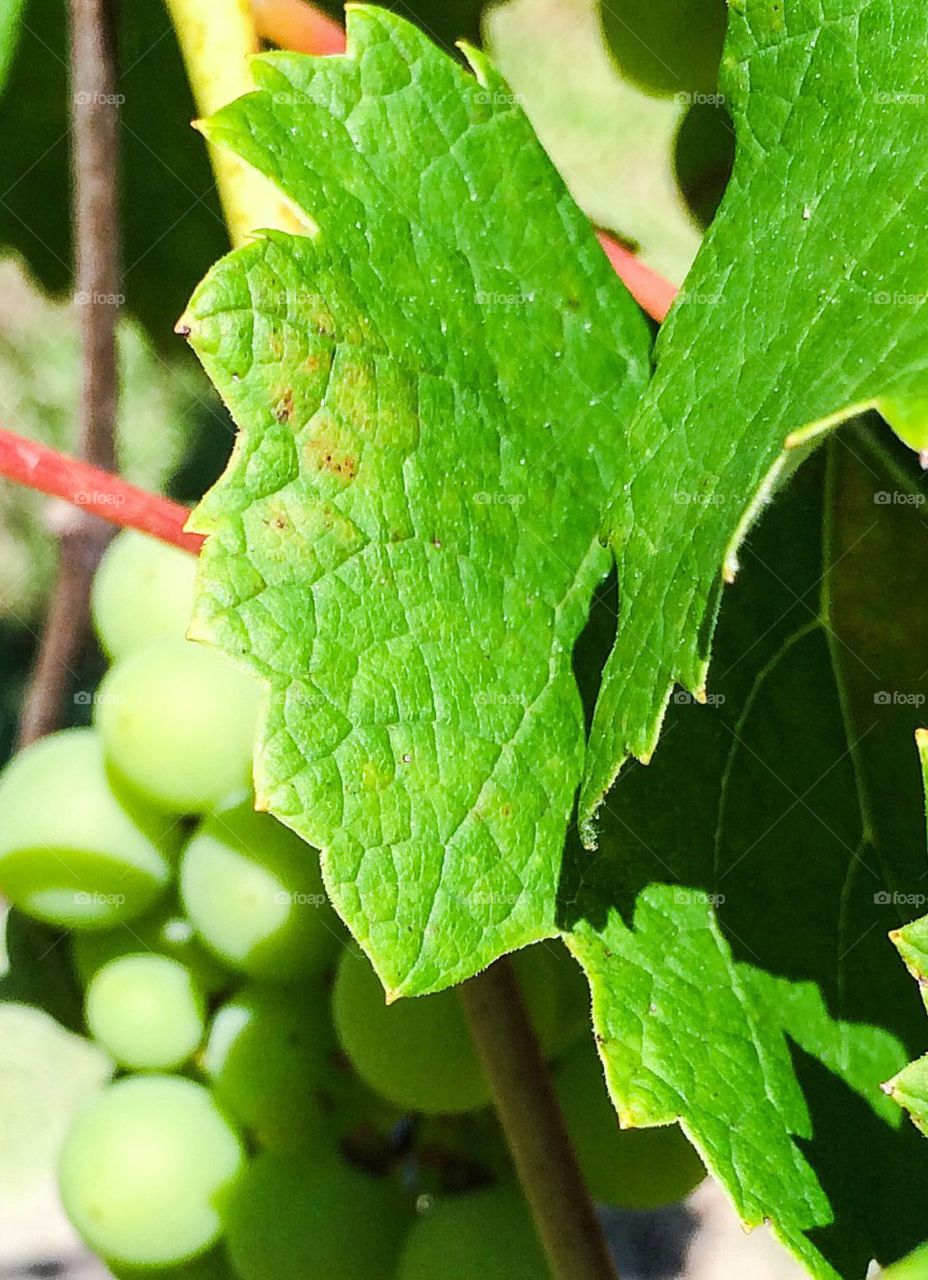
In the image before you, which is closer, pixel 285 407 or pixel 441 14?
pixel 285 407

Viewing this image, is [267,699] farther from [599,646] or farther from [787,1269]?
[787,1269]

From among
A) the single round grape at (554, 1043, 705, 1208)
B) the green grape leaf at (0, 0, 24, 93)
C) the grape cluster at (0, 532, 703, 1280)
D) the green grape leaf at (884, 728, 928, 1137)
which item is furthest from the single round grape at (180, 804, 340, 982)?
the green grape leaf at (0, 0, 24, 93)

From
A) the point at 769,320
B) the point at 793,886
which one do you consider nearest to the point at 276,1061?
the point at 793,886

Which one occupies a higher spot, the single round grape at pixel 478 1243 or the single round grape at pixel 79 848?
the single round grape at pixel 79 848

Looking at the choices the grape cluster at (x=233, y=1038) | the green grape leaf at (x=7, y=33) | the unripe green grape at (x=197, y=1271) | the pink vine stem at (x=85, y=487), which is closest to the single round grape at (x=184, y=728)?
the grape cluster at (x=233, y=1038)

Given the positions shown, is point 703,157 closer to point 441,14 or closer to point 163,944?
point 441,14

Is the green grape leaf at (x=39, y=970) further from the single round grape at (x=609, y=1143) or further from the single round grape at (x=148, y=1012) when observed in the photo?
the single round grape at (x=609, y=1143)
